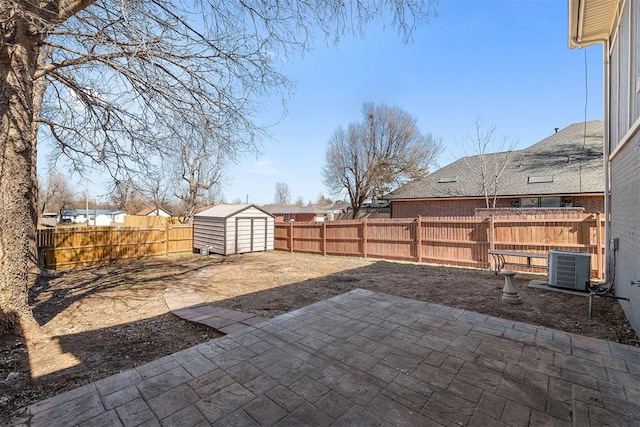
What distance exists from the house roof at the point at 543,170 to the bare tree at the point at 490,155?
0.06 meters

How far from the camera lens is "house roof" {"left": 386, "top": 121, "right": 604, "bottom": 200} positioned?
12.9 metres

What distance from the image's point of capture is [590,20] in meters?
5.16

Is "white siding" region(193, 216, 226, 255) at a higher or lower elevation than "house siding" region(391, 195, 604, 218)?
lower

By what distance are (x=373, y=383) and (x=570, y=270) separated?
5.01 m

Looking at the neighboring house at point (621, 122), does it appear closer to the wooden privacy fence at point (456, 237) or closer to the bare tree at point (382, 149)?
the wooden privacy fence at point (456, 237)

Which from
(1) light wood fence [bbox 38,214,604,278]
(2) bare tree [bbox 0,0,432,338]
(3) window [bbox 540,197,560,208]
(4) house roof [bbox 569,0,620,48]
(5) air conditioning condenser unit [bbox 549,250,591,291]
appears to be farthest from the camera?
(3) window [bbox 540,197,560,208]

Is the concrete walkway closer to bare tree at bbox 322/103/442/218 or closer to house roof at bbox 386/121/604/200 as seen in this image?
house roof at bbox 386/121/604/200

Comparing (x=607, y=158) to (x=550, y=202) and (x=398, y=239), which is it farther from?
(x=550, y=202)

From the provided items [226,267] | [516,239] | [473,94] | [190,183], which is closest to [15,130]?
[226,267]

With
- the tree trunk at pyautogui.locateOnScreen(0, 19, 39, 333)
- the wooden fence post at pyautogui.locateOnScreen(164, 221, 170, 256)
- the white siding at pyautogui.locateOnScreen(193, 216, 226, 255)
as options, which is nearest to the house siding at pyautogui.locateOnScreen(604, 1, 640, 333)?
the tree trunk at pyautogui.locateOnScreen(0, 19, 39, 333)

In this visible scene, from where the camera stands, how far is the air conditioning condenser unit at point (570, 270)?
16.5 ft

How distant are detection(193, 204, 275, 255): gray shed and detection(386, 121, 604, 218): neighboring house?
9166mm

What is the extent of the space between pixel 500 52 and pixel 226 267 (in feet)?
33.5

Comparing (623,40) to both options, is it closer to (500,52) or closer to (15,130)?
(500,52)
